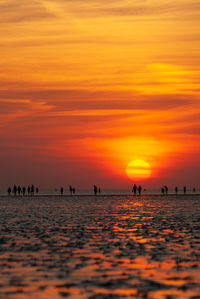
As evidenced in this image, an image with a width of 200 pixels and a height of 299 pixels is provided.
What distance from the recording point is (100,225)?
150 feet

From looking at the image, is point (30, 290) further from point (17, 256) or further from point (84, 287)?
point (17, 256)

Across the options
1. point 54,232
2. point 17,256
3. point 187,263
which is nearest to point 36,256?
point 17,256

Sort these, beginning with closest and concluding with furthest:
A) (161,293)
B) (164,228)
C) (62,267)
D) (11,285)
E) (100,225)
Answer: (161,293), (11,285), (62,267), (164,228), (100,225)

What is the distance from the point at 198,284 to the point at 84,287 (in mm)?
3827

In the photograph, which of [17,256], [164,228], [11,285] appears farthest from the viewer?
[164,228]

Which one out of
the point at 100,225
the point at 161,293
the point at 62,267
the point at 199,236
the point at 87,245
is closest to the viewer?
the point at 161,293

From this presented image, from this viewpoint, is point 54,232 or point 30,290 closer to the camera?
point 30,290

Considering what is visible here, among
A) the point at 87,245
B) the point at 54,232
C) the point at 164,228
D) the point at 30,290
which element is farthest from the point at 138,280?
the point at 164,228

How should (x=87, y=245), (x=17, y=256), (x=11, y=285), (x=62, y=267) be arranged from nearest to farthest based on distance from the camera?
(x=11, y=285)
(x=62, y=267)
(x=17, y=256)
(x=87, y=245)

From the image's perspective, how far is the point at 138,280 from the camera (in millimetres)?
20797

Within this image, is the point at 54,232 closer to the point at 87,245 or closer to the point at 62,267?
the point at 87,245

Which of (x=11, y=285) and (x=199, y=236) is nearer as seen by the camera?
(x=11, y=285)

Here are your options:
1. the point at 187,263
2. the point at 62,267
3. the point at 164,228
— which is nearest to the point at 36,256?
the point at 62,267

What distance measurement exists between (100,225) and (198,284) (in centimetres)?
2597
